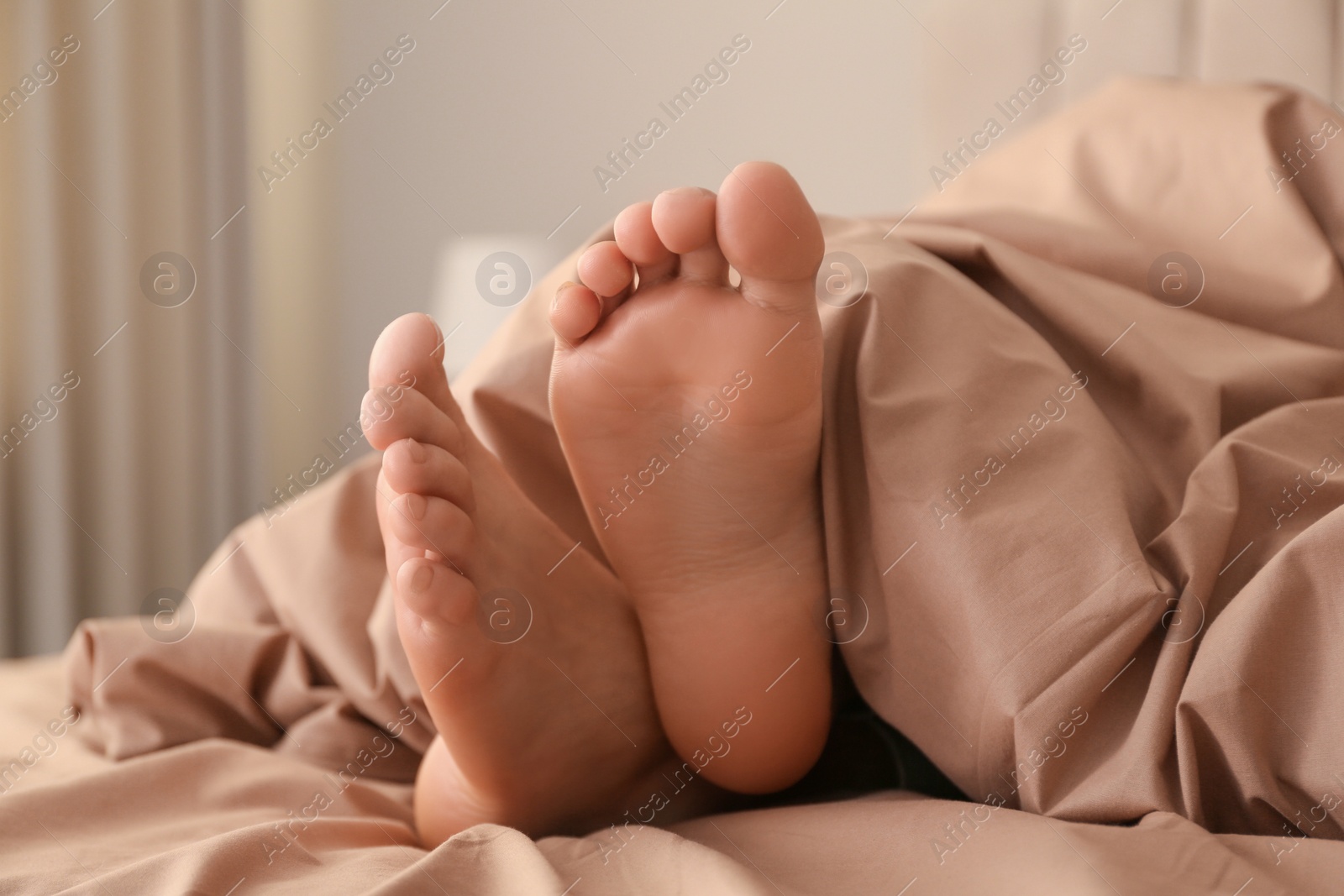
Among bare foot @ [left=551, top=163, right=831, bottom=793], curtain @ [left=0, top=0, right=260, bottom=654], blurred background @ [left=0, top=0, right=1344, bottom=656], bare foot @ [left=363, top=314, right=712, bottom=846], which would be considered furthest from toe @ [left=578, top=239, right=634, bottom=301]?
curtain @ [left=0, top=0, right=260, bottom=654]

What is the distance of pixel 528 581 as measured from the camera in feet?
2.10

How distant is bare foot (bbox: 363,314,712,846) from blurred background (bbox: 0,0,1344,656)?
3.88ft

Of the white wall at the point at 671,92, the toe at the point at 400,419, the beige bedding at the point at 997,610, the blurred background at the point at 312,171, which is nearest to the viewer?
the beige bedding at the point at 997,610

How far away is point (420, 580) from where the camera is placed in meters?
0.57

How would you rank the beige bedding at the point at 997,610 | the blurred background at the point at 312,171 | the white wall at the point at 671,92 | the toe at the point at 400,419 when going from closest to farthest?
the beige bedding at the point at 997,610 < the toe at the point at 400,419 < the white wall at the point at 671,92 < the blurred background at the point at 312,171

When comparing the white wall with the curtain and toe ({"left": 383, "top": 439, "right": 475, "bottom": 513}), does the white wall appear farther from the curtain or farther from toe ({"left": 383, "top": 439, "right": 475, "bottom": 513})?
toe ({"left": 383, "top": 439, "right": 475, "bottom": 513})

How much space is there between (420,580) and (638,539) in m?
0.14

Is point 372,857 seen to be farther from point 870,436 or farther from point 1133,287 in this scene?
point 1133,287

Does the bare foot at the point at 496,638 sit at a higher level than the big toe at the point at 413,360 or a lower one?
lower

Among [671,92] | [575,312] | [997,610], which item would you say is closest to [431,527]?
[575,312]

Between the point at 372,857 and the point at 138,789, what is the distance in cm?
19

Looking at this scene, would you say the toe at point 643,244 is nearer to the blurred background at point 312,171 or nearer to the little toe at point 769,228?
the little toe at point 769,228

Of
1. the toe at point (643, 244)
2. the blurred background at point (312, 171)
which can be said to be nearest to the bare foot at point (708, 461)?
the toe at point (643, 244)

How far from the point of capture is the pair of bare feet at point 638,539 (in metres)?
0.58
